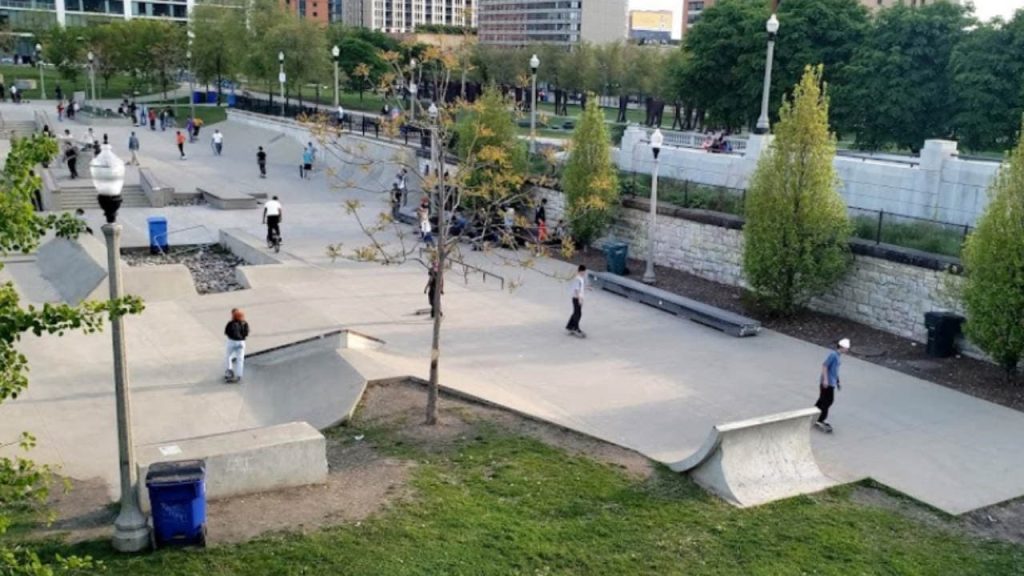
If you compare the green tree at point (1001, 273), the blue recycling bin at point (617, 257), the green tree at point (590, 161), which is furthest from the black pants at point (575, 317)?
the green tree at point (590, 161)

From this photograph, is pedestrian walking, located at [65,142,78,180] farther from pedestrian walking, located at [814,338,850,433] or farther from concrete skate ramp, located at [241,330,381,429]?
pedestrian walking, located at [814,338,850,433]

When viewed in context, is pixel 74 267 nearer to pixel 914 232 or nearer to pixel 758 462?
pixel 758 462

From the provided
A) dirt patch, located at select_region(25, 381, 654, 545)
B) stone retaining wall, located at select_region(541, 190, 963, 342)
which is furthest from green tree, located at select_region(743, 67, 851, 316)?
dirt patch, located at select_region(25, 381, 654, 545)

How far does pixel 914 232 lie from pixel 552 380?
357 inches

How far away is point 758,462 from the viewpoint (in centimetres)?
1062

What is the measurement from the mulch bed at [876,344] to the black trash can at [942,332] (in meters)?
0.16

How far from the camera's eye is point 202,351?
16.4m

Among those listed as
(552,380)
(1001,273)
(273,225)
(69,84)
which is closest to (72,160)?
(273,225)

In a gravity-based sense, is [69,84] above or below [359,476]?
above

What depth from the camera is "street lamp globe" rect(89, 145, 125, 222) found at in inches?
320

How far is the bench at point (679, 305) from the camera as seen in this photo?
1805cm

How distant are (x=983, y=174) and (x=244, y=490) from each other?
56.3 feet

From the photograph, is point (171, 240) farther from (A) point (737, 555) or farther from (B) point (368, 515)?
(A) point (737, 555)

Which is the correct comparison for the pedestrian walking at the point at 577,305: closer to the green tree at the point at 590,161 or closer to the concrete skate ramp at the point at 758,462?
the concrete skate ramp at the point at 758,462
